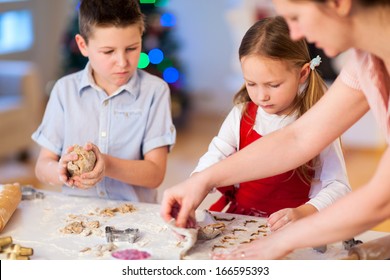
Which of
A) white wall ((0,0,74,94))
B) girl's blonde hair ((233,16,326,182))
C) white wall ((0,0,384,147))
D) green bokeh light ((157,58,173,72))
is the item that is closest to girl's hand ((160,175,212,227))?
girl's blonde hair ((233,16,326,182))

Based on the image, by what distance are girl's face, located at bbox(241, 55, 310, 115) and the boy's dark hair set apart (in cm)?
36

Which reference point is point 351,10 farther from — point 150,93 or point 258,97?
point 150,93

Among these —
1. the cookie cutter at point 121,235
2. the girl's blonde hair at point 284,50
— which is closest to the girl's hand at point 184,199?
the cookie cutter at point 121,235

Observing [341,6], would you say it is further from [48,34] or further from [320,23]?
[48,34]

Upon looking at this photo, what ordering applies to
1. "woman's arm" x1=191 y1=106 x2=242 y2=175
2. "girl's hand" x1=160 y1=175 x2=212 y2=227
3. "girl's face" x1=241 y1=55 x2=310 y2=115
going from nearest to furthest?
"girl's hand" x1=160 y1=175 x2=212 y2=227
"girl's face" x1=241 y1=55 x2=310 y2=115
"woman's arm" x1=191 y1=106 x2=242 y2=175

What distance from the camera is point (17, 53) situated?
6117mm

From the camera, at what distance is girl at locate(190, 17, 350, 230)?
1.73 meters

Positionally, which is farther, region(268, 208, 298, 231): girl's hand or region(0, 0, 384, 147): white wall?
region(0, 0, 384, 147): white wall

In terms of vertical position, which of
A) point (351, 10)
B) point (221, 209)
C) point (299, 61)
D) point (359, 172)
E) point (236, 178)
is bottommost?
point (359, 172)

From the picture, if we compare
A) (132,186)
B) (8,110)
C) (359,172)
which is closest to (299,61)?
(132,186)

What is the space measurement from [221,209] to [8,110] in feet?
10.0

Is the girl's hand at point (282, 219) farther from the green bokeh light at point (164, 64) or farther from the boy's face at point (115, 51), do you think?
the green bokeh light at point (164, 64)

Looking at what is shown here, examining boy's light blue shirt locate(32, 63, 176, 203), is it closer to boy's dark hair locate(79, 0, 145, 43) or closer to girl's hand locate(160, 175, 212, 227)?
boy's dark hair locate(79, 0, 145, 43)

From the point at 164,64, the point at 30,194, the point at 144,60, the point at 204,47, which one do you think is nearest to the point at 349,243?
the point at 30,194
